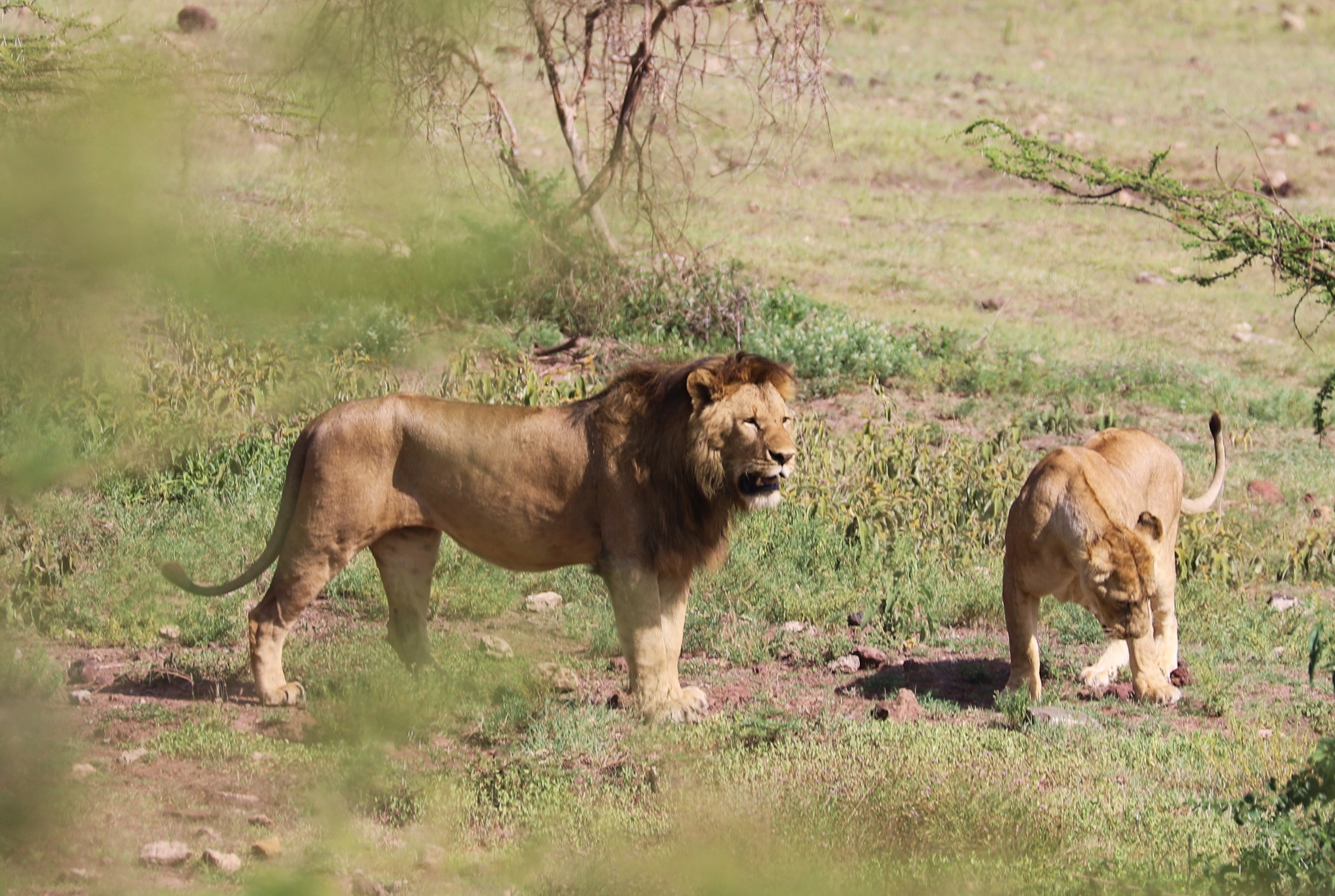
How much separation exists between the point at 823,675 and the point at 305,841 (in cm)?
527

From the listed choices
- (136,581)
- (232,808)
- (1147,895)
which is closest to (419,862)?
(232,808)

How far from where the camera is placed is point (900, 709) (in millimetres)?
5953

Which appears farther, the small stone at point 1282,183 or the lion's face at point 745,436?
the small stone at point 1282,183

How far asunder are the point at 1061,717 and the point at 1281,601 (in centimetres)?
276

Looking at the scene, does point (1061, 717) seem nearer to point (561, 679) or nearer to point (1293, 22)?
point (561, 679)

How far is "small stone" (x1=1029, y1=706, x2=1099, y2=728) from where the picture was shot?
19.0 feet

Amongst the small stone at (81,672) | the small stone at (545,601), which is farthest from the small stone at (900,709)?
the small stone at (81,672)

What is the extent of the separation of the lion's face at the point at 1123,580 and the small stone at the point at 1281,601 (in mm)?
2345

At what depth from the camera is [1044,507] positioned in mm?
5953

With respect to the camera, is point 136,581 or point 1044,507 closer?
point 136,581

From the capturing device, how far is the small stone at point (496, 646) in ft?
5.36

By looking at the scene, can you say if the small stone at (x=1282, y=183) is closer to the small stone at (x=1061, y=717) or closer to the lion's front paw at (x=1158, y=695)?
the lion's front paw at (x=1158, y=695)

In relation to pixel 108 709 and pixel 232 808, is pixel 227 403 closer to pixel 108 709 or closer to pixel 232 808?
pixel 232 808

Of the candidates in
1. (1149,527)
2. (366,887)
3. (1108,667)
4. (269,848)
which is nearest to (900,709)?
(1108,667)
